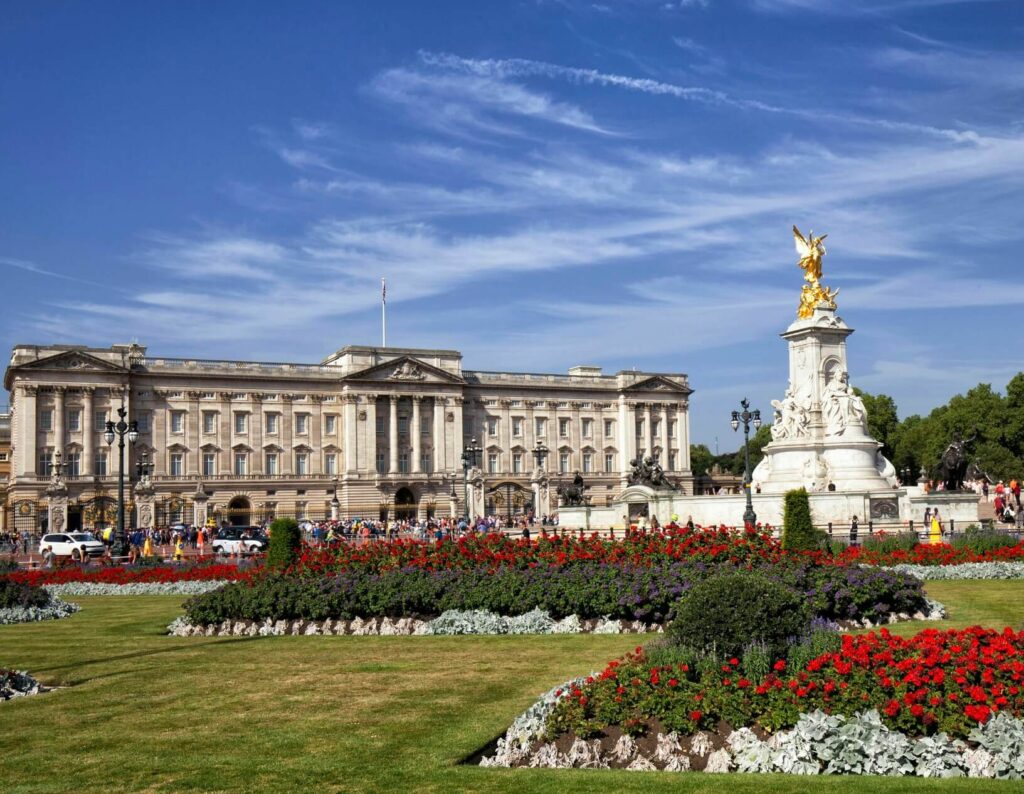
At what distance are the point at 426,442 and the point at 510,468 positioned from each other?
906 centimetres

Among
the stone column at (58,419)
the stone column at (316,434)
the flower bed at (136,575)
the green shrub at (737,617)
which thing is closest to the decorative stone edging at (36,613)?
the flower bed at (136,575)

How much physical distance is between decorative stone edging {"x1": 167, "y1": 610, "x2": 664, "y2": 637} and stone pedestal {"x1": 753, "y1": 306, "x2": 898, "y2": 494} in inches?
1069

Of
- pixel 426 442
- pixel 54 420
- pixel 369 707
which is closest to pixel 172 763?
pixel 369 707

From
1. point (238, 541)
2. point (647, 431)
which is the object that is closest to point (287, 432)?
point (647, 431)

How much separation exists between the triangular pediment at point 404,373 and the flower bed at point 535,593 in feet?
239

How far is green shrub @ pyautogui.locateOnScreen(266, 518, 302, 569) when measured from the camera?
21531 millimetres

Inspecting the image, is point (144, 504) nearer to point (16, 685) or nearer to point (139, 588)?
point (139, 588)

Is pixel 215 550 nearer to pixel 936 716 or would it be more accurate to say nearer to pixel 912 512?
pixel 912 512


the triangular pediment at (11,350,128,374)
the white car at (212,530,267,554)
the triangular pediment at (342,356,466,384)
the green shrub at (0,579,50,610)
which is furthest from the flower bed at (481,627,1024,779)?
the triangular pediment at (342,356,466,384)

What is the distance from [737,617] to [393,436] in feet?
272

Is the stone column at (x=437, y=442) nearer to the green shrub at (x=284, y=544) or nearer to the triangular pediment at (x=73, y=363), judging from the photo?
the triangular pediment at (x=73, y=363)

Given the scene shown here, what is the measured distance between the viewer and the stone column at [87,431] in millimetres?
80062

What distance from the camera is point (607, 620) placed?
16.1 meters

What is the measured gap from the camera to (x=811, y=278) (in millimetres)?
45938
